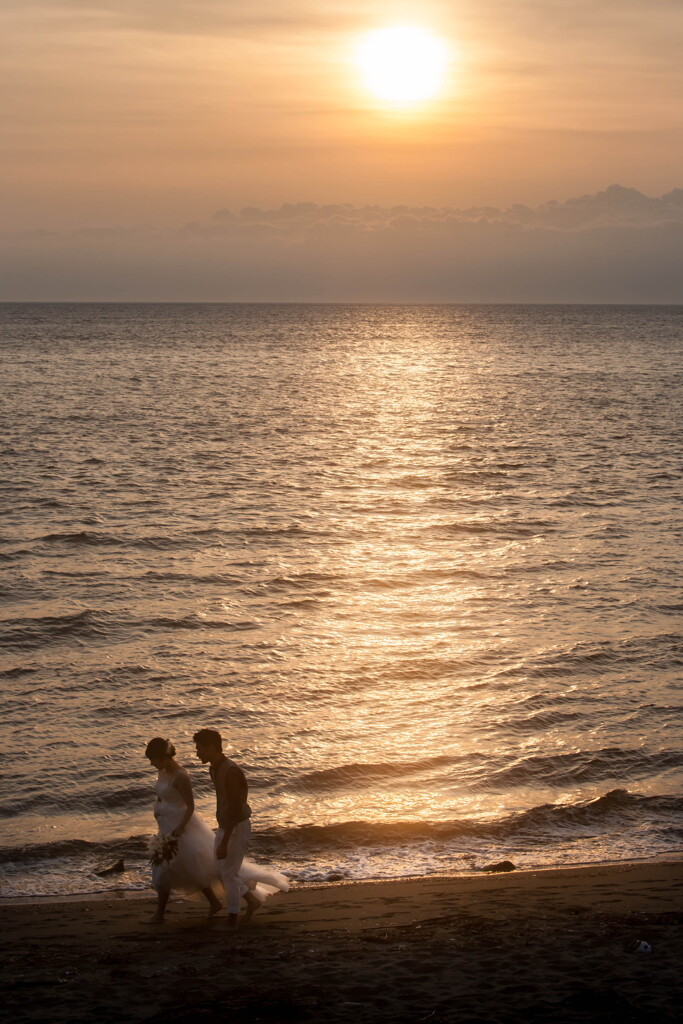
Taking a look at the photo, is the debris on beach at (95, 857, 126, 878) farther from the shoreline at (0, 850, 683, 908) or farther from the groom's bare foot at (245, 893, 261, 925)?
the groom's bare foot at (245, 893, 261, 925)

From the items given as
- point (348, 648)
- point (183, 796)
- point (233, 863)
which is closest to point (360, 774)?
point (233, 863)

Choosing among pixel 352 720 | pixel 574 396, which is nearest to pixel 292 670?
pixel 352 720

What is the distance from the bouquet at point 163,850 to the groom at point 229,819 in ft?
1.27

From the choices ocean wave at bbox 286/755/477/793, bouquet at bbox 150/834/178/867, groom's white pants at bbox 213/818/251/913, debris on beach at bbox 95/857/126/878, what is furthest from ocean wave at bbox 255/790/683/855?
bouquet at bbox 150/834/178/867

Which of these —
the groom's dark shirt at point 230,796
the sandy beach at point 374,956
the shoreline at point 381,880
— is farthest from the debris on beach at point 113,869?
the groom's dark shirt at point 230,796

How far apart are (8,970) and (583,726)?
8.95 m

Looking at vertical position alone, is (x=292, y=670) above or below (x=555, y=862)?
above

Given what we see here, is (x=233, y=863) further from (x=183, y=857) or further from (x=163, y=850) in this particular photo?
(x=163, y=850)

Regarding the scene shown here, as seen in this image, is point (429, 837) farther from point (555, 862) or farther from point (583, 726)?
point (583, 726)

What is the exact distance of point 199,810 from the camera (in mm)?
11852

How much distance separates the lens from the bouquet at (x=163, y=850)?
28.7 feet

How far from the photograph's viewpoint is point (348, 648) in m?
17.7

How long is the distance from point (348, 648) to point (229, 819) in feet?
30.1

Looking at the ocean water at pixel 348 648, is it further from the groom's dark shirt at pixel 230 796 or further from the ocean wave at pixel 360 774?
the groom's dark shirt at pixel 230 796
